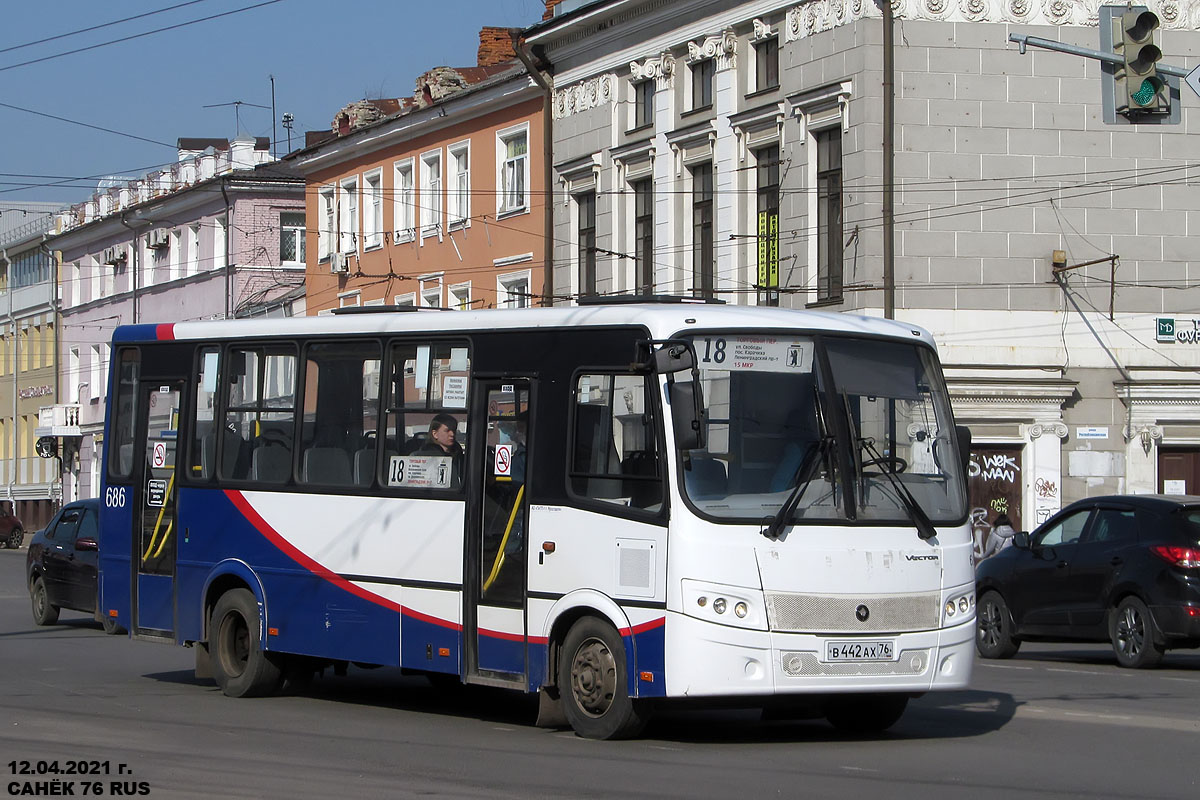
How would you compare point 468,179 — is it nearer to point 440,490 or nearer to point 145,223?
point 145,223

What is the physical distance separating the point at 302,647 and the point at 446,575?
1.87 m

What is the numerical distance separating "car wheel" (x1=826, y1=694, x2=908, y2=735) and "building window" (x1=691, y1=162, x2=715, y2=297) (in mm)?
23035

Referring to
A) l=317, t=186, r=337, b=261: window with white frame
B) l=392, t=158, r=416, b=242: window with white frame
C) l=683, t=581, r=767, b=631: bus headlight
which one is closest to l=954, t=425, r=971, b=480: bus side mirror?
l=683, t=581, r=767, b=631: bus headlight

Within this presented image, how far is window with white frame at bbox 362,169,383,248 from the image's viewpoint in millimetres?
47875

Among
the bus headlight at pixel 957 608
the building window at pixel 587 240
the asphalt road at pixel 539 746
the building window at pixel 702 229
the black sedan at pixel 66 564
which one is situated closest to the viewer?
the asphalt road at pixel 539 746

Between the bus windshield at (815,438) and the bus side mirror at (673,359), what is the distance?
158mm

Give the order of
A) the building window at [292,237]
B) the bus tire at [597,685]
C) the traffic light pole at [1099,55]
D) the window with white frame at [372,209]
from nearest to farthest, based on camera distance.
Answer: the bus tire at [597,685], the traffic light pole at [1099,55], the window with white frame at [372,209], the building window at [292,237]

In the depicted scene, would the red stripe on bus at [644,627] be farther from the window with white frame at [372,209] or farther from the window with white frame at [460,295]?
the window with white frame at [372,209]

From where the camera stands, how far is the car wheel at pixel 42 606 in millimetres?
24562

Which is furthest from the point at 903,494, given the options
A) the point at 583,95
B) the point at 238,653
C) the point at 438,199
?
the point at 438,199

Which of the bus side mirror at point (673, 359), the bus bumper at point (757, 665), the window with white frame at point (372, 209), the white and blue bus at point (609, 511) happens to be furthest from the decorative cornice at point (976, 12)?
the bus bumper at point (757, 665)

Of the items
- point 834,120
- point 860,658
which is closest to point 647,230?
point 834,120

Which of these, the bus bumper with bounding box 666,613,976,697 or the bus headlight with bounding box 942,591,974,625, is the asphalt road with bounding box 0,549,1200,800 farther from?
the bus headlight with bounding box 942,591,974,625

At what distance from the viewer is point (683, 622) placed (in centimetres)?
1116
